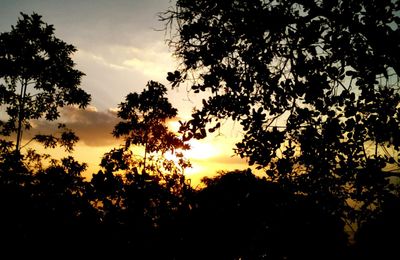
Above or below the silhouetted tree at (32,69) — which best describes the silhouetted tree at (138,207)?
below

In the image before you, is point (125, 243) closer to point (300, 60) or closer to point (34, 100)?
point (300, 60)

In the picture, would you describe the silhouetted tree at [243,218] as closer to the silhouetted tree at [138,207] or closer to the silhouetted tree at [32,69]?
the silhouetted tree at [138,207]

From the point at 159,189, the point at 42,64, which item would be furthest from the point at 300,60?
the point at 42,64

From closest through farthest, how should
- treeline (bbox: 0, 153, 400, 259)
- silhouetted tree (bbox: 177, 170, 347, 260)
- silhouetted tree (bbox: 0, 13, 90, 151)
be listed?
1. treeline (bbox: 0, 153, 400, 259)
2. silhouetted tree (bbox: 177, 170, 347, 260)
3. silhouetted tree (bbox: 0, 13, 90, 151)

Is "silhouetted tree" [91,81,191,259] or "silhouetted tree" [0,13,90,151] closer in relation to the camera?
"silhouetted tree" [91,81,191,259]

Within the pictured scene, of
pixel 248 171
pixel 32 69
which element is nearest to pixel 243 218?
pixel 248 171

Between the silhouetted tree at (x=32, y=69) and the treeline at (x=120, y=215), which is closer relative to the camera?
the treeline at (x=120, y=215)

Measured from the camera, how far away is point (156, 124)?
23344 mm

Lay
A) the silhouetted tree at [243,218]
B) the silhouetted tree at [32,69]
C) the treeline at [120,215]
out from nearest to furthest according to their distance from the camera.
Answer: the treeline at [120,215] < the silhouetted tree at [243,218] < the silhouetted tree at [32,69]

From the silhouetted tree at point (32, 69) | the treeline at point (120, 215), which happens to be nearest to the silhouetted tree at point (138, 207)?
the treeline at point (120, 215)

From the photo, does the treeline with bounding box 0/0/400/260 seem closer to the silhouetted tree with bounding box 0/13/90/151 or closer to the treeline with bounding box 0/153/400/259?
the treeline with bounding box 0/153/400/259

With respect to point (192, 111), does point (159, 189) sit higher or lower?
lower

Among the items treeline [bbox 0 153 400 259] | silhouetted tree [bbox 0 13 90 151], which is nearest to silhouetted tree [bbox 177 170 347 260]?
treeline [bbox 0 153 400 259]

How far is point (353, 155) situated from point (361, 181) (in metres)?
0.77
